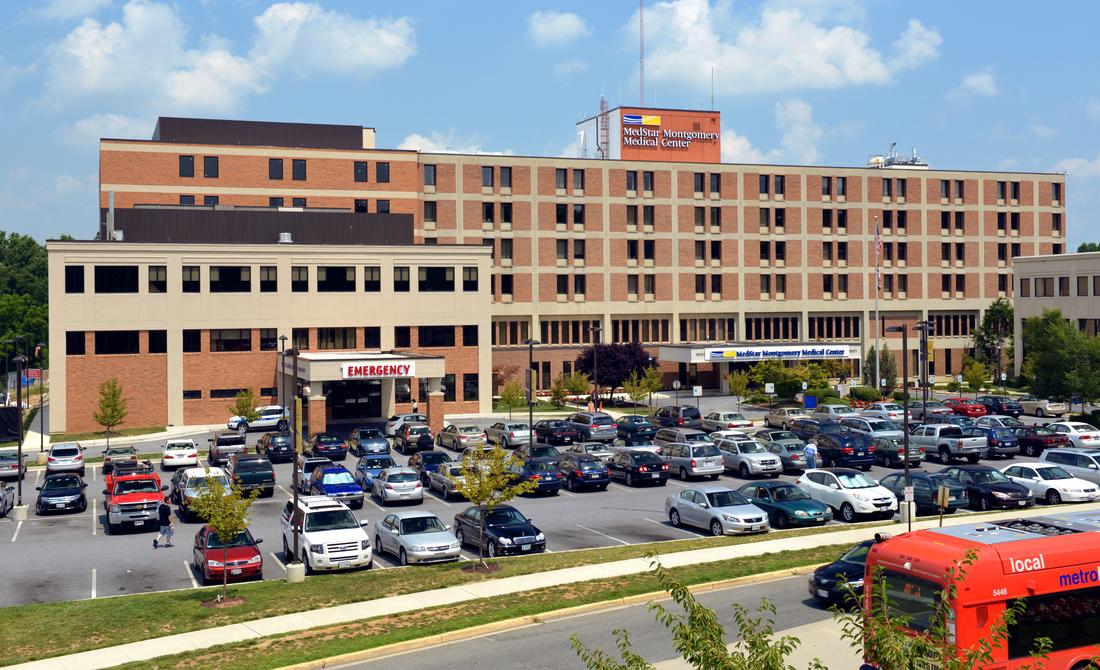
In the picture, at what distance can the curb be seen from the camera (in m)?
20.1

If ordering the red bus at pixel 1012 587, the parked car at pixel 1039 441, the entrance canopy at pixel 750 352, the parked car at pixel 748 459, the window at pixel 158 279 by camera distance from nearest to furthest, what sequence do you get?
the red bus at pixel 1012 587, the parked car at pixel 748 459, the parked car at pixel 1039 441, the window at pixel 158 279, the entrance canopy at pixel 750 352

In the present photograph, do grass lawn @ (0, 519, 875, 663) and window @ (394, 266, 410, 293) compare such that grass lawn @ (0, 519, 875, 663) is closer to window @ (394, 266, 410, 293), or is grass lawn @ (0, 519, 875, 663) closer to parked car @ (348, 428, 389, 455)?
parked car @ (348, 428, 389, 455)

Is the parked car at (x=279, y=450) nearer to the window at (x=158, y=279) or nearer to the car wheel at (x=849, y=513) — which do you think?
the window at (x=158, y=279)

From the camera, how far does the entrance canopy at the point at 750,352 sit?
8794 centimetres

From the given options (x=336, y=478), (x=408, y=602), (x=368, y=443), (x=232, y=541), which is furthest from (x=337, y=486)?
(x=408, y=602)

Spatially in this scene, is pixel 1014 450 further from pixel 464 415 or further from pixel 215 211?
pixel 215 211

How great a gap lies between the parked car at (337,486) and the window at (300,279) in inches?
1323

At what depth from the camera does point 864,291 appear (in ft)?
334

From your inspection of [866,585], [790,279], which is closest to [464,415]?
[790,279]

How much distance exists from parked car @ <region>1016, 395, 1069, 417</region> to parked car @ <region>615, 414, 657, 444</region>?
87.7ft

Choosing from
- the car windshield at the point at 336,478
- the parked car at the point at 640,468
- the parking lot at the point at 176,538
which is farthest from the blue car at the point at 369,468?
the parked car at the point at 640,468

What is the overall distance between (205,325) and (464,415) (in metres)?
18.9

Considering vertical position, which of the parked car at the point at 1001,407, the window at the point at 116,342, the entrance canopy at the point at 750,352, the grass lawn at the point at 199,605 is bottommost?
the grass lawn at the point at 199,605

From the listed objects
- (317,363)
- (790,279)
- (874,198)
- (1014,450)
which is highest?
(874,198)
